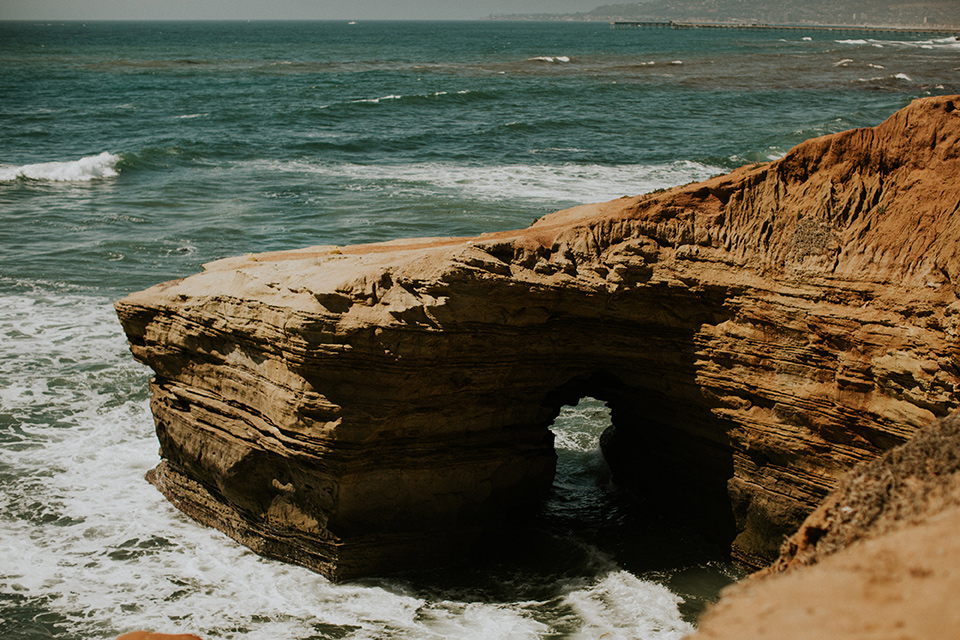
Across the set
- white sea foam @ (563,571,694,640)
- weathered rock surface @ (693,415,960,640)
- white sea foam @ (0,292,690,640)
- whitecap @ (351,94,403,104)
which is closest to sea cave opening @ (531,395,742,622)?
white sea foam @ (563,571,694,640)

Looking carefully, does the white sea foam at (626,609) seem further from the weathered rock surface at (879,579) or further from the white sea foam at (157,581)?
the weathered rock surface at (879,579)

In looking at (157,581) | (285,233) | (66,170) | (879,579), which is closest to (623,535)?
(157,581)

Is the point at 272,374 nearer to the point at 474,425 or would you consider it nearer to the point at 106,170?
the point at 474,425

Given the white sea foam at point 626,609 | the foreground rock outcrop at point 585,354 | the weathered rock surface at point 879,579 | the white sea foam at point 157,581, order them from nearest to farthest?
the weathered rock surface at point 879,579, the foreground rock outcrop at point 585,354, the white sea foam at point 626,609, the white sea foam at point 157,581

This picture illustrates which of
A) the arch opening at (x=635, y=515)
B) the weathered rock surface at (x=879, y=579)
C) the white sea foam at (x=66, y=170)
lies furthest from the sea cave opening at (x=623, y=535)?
the white sea foam at (x=66, y=170)

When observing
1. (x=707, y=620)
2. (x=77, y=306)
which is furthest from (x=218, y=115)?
(x=707, y=620)

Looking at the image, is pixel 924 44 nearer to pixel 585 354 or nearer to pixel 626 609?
pixel 585 354
